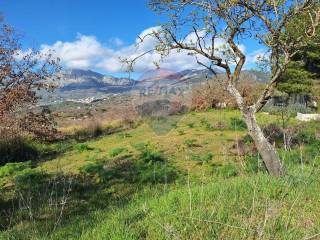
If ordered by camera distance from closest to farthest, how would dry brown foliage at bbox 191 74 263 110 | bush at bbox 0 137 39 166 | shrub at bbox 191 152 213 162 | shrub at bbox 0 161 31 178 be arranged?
1. shrub at bbox 191 152 213 162
2. shrub at bbox 0 161 31 178
3. bush at bbox 0 137 39 166
4. dry brown foliage at bbox 191 74 263 110

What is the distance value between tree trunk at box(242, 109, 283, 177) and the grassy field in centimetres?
30

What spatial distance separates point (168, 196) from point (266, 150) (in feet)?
8.71

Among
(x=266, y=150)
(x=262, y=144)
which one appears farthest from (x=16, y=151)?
(x=266, y=150)

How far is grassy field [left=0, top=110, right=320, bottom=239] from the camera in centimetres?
555

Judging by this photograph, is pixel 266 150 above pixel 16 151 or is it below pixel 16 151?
above

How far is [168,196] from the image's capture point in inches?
306

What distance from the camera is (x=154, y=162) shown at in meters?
13.9

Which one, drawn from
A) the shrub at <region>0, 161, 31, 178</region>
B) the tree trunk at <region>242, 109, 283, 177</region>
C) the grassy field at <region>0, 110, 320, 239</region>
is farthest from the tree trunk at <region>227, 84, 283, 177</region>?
the shrub at <region>0, 161, 31, 178</region>

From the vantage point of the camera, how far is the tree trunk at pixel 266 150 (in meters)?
8.80

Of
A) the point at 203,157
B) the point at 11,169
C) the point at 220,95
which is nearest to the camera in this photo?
the point at 203,157

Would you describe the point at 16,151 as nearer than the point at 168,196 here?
No

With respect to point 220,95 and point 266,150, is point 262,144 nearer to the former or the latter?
point 266,150

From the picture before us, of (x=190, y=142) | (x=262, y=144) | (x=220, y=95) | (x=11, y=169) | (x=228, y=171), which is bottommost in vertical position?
(x=11, y=169)

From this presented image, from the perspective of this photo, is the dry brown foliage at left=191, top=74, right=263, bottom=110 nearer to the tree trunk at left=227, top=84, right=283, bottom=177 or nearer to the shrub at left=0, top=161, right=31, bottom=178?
the shrub at left=0, top=161, right=31, bottom=178
